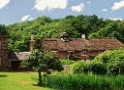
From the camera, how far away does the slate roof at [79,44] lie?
69688 millimetres

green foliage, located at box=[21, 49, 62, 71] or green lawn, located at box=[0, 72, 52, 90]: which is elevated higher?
green foliage, located at box=[21, 49, 62, 71]

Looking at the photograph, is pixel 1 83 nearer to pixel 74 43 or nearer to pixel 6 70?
pixel 6 70

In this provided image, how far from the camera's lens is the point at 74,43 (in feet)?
239

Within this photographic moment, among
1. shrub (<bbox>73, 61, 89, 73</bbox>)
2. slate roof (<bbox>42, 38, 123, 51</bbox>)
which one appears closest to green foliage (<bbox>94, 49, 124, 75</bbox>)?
shrub (<bbox>73, 61, 89, 73</bbox>)

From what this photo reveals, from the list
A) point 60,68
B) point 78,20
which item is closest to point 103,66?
point 60,68

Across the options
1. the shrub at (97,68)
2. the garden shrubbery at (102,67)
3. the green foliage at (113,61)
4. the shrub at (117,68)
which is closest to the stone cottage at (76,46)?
the green foliage at (113,61)

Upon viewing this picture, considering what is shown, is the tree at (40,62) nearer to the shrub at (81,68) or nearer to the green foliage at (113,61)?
the shrub at (81,68)

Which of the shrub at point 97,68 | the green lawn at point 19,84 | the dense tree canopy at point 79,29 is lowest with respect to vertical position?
the green lawn at point 19,84

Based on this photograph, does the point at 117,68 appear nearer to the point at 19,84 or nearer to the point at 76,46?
the point at 19,84

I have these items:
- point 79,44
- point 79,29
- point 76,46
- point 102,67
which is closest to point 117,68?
point 102,67

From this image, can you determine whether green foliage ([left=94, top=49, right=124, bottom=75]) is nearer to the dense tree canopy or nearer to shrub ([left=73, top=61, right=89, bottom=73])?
shrub ([left=73, top=61, right=89, bottom=73])

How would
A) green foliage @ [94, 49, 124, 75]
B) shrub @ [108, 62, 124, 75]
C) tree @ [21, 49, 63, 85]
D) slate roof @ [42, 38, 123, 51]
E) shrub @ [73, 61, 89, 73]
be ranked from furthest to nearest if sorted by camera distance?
slate roof @ [42, 38, 123, 51] → shrub @ [73, 61, 89, 73] → green foliage @ [94, 49, 124, 75] → shrub @ [108, 62, 124, 75] → tree @ [21, 49, 63, 85]

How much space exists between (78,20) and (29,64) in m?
93.0

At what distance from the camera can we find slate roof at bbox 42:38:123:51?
229 feet
